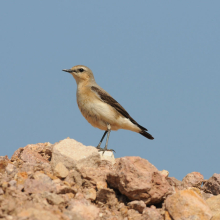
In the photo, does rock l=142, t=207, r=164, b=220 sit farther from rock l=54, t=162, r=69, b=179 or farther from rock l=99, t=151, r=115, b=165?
rock l=99, t=151, r=115, b=165

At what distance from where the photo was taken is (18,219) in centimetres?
698

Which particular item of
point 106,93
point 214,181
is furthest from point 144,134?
point 214,181

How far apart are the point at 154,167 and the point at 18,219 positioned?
13.4 feet

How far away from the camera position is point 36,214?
702 centimetres

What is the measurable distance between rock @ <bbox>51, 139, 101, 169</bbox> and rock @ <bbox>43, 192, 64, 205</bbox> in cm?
198

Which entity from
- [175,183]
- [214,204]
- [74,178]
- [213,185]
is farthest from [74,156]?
[213,185]

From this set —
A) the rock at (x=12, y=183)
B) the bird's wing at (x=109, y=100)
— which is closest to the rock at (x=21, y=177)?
the rock at (x=12, y=183)

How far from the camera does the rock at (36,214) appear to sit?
6977mm

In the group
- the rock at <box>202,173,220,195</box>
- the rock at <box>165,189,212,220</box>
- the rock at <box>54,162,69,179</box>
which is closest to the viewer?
the rock at <box>165,189,212,220</box>

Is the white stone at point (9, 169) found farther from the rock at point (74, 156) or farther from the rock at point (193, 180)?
the rock at point (193, 180)

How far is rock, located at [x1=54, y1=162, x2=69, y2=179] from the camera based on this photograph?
31.4 feet

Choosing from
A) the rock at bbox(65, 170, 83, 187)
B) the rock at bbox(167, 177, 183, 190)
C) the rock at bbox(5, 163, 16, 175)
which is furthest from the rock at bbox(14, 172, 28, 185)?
the rock at bbox(167, 177, 183, 190)

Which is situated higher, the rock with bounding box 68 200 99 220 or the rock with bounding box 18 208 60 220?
the rock with bounding box 68 200 99 220

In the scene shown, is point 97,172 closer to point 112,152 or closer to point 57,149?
point 57,149
